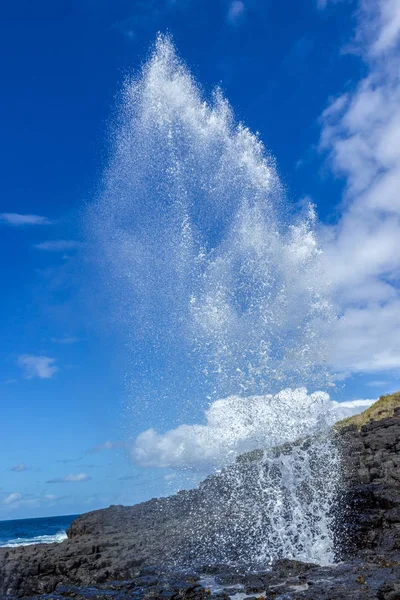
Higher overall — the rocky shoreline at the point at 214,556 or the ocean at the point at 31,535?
the ocean at the point at 31,535

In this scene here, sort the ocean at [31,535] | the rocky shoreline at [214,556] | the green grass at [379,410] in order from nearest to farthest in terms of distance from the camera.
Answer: the rocky shoreline at [214,556], the green grass at [379,410], the ocean at [31,535]

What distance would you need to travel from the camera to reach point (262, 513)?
25.4 m

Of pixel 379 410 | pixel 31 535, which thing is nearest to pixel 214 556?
pixel 379 410

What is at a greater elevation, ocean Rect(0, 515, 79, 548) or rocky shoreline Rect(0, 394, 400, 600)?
A: ocean Rect(0, 515, 79, 548)

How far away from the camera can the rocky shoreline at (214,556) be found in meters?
16.4

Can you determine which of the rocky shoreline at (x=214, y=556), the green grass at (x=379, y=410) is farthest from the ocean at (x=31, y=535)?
the green grass at (x=379, y=410)

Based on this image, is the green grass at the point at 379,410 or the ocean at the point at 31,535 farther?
the ocean at the point at 31,535

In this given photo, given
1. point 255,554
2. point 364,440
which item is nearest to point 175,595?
point 255,554

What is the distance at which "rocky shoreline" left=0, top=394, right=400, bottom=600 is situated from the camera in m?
16.4

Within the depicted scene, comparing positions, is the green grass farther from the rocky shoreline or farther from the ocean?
the ocean

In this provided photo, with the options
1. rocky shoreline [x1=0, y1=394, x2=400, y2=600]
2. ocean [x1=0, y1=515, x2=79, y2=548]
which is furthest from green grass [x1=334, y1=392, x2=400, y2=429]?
ocean [x1=0, y1=515, x2=79, y2=548]

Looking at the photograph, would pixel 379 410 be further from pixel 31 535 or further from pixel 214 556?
pixel 31 535

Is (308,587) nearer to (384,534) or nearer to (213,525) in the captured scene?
(384,534)

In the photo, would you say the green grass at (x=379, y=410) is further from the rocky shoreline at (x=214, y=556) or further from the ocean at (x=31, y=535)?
the ocean at (x=31, y=535)
